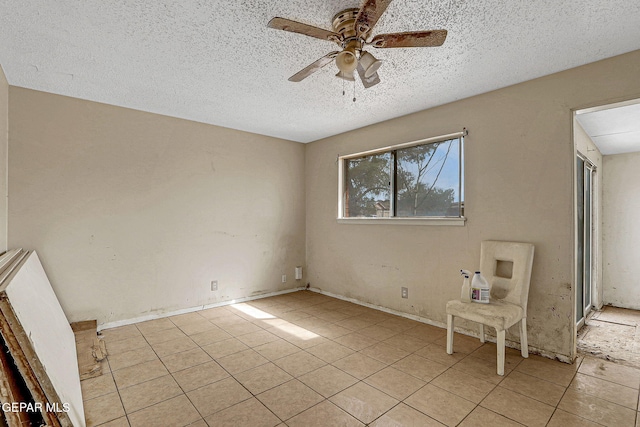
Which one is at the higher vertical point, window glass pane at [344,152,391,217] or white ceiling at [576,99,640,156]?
white ceiling at [576,99,640,156]

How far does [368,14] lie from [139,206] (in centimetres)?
318

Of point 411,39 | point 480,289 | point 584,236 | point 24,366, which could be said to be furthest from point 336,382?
point 584,236

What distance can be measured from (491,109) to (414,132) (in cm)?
85

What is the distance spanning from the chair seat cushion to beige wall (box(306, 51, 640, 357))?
0.37 m

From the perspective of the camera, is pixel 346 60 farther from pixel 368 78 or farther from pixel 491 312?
pixel 491 312

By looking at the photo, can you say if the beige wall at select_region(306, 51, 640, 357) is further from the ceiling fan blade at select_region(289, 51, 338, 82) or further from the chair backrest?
the ceiling fan blade at select_region(289, 51, 338, 82)

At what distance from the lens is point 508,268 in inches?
111


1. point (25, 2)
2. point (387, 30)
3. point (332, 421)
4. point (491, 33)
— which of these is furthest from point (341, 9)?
point (332, 421)

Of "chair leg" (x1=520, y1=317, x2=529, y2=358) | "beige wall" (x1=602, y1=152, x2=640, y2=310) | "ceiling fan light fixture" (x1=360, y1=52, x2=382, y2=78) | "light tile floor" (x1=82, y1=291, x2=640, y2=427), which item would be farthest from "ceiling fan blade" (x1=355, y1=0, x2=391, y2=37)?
"beige wall" (x1=602, y1=152, x2=640, y2=310)

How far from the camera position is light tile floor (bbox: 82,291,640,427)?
185 centimetres

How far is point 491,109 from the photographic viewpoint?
2949 mm

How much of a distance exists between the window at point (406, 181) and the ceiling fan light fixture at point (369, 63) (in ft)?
5.65

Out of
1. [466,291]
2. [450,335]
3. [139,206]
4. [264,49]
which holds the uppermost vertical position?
[264,49]

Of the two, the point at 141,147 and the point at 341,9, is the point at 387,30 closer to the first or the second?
the point at 341,9
